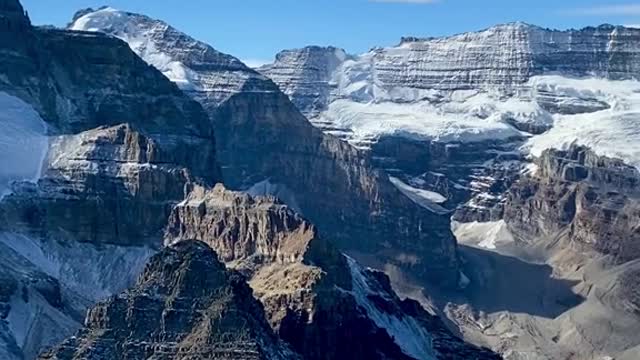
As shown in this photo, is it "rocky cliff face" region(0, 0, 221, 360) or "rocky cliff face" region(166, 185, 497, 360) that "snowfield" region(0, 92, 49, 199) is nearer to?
"rocky cliff face" region(0, 0, 221, 360)

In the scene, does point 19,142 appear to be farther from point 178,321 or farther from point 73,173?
point 178,321

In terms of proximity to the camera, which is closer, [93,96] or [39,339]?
[39,339]

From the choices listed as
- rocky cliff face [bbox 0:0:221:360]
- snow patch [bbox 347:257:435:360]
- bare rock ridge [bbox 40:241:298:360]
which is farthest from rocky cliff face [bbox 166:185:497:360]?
bare rock ridge [bbox 40:241:298:360]

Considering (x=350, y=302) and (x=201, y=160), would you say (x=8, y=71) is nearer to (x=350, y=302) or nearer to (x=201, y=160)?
(x=201, y=160)

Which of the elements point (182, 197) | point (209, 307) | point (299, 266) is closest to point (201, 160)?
point (182, 197)

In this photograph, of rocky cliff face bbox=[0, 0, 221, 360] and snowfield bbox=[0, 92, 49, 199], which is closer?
rocky cliff face bbox=[0, 0, 221, 360]

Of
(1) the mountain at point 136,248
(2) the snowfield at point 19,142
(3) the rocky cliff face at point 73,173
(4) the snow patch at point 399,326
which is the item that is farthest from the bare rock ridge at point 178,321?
(2) the snowfield at point 19,142
